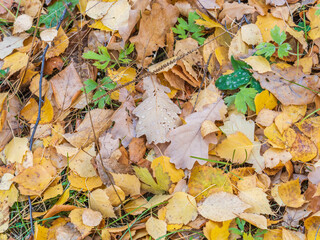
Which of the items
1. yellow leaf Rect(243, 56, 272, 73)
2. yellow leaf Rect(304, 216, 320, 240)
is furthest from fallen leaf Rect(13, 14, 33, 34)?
yellow leaf Rect(304, 216, 320, 240)

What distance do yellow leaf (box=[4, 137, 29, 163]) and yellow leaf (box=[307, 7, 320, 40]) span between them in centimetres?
182

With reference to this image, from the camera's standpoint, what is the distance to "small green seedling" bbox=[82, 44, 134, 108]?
1857 mm

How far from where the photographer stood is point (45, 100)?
196cm

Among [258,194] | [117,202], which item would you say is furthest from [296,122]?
[117,202]

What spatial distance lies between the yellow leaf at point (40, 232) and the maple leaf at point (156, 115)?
72cm

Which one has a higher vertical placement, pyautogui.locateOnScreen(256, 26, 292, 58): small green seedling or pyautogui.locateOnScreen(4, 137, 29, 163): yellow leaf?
pyautogui.locateOnScreen(256, 26, 292, 58): small green seedling

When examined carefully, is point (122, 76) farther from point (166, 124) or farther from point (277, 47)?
point (277, 47)

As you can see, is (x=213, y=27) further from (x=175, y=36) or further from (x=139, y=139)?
(x=139, y=139)

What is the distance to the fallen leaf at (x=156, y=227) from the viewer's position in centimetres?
157

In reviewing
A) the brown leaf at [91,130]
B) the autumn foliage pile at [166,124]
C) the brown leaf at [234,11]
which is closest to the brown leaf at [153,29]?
the autumn foliage pile at [166,124]

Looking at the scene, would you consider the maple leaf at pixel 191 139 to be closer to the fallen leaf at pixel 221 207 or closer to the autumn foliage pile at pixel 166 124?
the autumn foliage pile at pixel 166 124

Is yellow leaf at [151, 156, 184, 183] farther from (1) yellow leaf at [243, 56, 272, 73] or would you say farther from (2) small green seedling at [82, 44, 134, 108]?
(1) yellow leaf at [243, 56, 272, 73]

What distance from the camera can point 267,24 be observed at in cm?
185

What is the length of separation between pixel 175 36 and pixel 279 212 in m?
1.20
